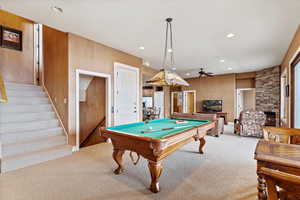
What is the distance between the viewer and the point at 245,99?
9.21m

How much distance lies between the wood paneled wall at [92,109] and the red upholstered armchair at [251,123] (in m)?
4.77

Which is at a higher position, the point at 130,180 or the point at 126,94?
the point at 126,94

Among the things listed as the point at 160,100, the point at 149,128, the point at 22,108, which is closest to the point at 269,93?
the point at 160,100

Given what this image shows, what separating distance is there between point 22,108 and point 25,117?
31 cm

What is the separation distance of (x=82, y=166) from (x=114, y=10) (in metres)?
2.97

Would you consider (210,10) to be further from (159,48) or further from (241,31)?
(159,48)

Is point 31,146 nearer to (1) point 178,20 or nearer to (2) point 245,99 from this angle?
(1) point 178,20

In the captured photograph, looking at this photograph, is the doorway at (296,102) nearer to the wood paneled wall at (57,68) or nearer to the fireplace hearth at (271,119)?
the fireplace hearth at (271,119)

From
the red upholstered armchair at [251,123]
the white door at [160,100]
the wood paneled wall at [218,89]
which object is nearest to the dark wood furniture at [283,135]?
the red upholstered armchair at [251,123]

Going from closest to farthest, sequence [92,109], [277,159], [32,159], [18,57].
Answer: [277,159] < [32,159] < [18,57] < [92,109]

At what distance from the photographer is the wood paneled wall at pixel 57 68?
3695mm

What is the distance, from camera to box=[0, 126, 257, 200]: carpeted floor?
1.96 metres

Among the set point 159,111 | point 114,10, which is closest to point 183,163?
point 114,10

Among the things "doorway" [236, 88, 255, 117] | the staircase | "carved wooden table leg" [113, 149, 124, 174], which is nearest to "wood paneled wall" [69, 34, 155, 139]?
the staircase
